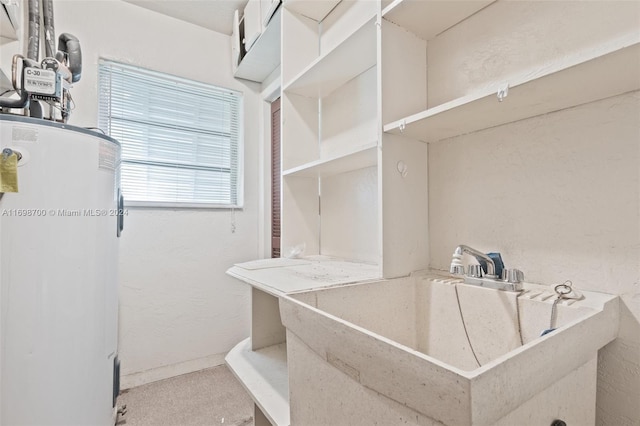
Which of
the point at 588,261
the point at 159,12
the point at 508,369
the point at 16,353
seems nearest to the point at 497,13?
the point at 588,261

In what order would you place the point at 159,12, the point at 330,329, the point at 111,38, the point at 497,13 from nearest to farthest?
the point at 330,329, the point at 497,13, the point at 111,38, the point at 159,12

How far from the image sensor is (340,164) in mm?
1284

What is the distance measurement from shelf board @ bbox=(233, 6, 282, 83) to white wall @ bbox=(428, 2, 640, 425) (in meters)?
1.12

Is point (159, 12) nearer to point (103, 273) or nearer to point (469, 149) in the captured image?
point (103, 273)

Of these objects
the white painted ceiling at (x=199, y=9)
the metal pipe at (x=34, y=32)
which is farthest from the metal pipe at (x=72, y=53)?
the white painted ceiling at (x=199, y=9)

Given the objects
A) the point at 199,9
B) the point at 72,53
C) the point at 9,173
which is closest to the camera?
the point at 9,173

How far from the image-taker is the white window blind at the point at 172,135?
2074mm

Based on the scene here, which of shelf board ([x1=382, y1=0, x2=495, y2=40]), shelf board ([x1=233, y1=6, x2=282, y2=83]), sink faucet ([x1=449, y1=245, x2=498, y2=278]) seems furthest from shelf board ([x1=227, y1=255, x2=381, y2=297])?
shelf board ([x1=233, y1=6, x2=282, y2=83])

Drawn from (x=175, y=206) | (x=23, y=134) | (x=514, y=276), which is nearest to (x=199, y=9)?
(x=175, y=206)

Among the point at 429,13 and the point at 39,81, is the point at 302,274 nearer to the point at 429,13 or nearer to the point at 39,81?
the point at 429,13

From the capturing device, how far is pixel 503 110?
783 mm

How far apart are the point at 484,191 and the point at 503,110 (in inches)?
10.3

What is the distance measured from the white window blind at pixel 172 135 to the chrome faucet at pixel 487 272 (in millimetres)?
1970

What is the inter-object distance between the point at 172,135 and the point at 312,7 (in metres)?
1.40
